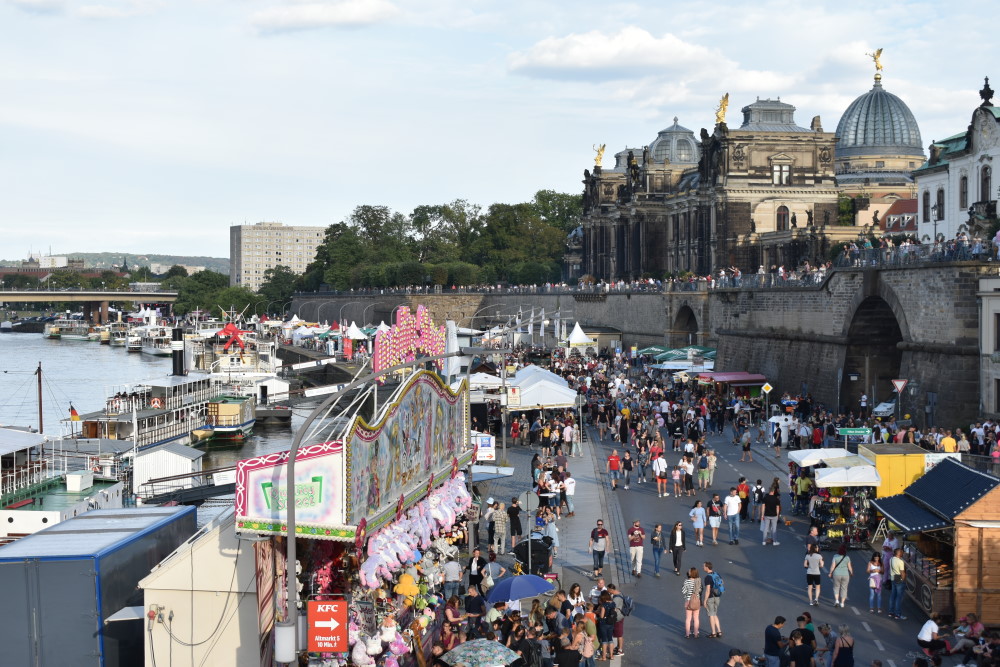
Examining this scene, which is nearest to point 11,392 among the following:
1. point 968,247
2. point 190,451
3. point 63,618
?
point 190,451

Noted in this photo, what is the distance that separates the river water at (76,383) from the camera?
163 ft

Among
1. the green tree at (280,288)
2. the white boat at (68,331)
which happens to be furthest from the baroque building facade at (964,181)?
the white boat at (68,331)

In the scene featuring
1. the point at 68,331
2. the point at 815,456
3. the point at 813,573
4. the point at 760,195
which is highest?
the point at 760,195

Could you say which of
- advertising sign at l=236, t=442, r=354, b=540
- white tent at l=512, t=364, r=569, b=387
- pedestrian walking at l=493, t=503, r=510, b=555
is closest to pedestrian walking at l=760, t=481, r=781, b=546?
pedestrian walking at l=493, t=503, r=510, b=555

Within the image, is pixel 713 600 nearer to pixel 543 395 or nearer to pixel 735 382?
pixel 543 395

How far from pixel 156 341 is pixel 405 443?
4475 inches

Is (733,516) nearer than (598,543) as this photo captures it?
No

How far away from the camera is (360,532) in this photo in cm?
1392

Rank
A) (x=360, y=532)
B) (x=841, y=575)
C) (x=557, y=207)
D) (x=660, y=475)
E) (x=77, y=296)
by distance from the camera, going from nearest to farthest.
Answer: (x=360, y=532), (x=841, y=575), (x=660, y=475), (x=557, y=207), (x=77, y=296)

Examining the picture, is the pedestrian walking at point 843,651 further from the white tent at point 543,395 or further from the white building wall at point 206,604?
the white tent at point 543,395

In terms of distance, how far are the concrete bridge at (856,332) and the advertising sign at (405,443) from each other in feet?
54.7

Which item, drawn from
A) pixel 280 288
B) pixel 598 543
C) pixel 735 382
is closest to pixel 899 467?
pixel 598 543

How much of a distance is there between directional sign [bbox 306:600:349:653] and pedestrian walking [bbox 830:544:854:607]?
28.2 ft

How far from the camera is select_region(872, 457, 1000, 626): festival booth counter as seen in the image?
17.2 metres
